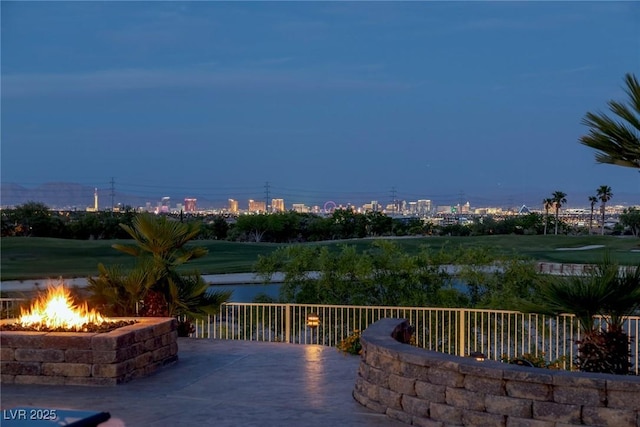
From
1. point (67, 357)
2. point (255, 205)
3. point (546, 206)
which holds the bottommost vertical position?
point (67, 357)

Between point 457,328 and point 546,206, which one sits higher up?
point 546,206

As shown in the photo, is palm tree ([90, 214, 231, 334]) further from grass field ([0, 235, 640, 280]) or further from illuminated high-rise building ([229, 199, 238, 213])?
illuminated high-rise building ([229, 199, 238, 213])

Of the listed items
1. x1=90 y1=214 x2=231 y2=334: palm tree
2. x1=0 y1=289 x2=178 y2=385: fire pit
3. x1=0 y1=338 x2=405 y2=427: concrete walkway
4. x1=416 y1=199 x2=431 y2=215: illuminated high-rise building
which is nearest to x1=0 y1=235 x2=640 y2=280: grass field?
x1=416 y1=199 x2=431 y2=215: illuminated high-rise building

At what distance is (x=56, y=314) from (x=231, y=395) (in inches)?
130

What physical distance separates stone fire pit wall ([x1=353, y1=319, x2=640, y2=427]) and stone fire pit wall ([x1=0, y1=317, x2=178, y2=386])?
11.8 ft

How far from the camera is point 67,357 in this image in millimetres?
10195

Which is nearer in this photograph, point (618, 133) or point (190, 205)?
point (618, 133)

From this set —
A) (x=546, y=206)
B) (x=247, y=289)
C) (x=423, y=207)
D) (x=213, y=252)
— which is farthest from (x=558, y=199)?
(x=247, y=289)

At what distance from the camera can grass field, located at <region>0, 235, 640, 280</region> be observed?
47.9 m

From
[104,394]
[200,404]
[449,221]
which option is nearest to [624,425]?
[200,404]

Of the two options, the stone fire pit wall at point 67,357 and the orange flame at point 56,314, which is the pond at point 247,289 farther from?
the stone fire pit wall at point 67,357

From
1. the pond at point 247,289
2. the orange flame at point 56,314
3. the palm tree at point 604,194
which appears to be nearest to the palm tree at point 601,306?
the orange flame at point 56,314

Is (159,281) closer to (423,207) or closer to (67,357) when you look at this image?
(67,357)

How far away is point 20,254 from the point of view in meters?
52.7
